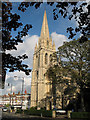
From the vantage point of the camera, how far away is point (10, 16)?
6.35 m

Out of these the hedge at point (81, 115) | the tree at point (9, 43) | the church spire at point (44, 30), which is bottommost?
the hedge at point (81, 115)

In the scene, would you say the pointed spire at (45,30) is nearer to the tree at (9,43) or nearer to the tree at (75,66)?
the tree at (75,66)

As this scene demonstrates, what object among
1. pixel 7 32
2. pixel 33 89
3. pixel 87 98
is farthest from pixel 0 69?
pixel 33 89

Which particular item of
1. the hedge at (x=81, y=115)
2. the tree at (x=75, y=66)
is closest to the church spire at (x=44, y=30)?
the tree at (x=75, y=66)

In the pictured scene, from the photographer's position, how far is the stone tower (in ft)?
167

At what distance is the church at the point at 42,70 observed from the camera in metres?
50.4

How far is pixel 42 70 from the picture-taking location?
5359cm

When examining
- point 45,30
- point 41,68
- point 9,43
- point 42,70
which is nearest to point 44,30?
point 45,30

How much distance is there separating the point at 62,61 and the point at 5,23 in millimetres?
20003

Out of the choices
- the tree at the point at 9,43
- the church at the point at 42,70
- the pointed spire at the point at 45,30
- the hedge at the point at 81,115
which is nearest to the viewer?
the tree at the point at 9,43

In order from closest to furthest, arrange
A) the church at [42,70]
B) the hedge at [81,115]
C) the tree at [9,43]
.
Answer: the tree at [9,43] → the hedge at [81,115] → the church at [42,70]

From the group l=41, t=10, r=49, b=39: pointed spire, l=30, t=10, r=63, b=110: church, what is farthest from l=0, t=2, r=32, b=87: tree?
l=41, t=10, r=49, b=39: pointed spire

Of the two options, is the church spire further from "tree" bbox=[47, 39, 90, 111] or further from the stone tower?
"tree" bbox=[47, 39, 90, 111]

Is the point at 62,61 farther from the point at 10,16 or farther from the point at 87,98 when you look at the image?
the point at 10,16
